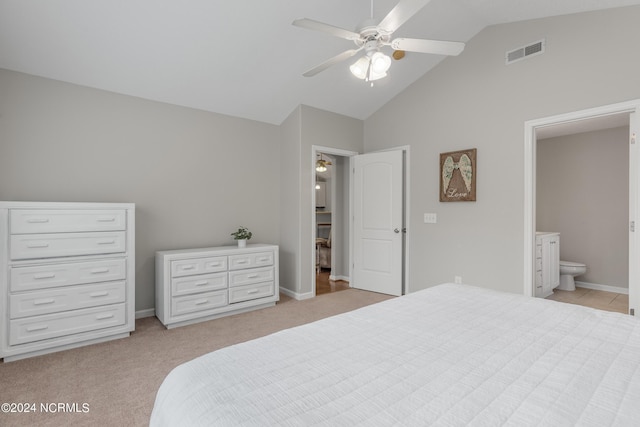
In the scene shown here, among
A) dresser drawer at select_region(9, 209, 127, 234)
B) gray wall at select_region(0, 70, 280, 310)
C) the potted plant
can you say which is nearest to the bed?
dresser drawer at select_region(9, 209, 127, 234)

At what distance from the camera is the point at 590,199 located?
488 cm

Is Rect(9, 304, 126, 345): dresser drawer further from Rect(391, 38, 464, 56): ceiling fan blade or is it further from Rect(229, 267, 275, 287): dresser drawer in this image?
Rect(391, 38, 464, 56): ceiling fan blade

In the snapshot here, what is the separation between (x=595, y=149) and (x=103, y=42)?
20.5 feet

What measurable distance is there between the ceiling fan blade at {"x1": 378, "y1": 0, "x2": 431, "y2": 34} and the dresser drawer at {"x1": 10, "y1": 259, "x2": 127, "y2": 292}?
2.90 metres

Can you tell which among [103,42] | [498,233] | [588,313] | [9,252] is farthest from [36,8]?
[498,233]

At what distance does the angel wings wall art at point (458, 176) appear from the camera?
3.82 meters

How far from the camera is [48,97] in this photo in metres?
3.04

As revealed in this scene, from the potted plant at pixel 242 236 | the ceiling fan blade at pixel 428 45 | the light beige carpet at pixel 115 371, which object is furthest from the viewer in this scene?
the potted plant at pixel 242 236

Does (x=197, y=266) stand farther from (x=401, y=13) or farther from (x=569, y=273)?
(x=569, y=273)

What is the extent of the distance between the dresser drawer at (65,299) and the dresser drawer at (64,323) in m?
0.05

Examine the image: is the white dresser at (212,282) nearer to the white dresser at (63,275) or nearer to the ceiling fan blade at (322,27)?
the white dresser at (63,275)

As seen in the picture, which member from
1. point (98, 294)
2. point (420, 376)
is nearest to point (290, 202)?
point (98, 294)

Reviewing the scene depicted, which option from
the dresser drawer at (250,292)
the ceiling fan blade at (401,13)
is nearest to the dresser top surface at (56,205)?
the dresser drawer at (250,292)

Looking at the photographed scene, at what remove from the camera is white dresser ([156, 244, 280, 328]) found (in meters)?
3.29
